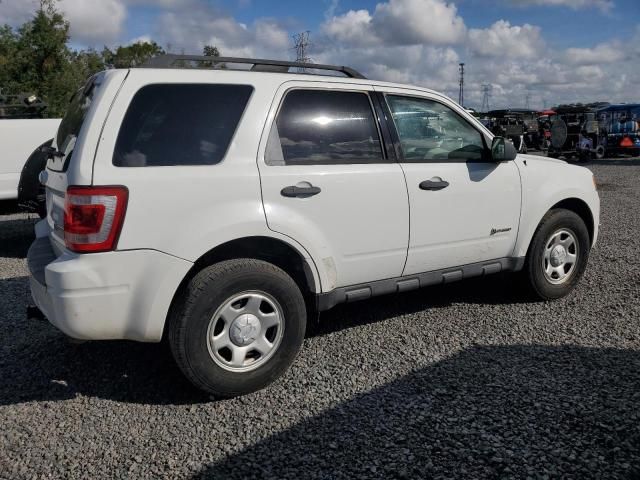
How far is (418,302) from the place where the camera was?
502 cm

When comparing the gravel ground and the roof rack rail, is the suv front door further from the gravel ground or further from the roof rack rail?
the gravel ground

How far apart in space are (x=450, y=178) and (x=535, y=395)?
161cm

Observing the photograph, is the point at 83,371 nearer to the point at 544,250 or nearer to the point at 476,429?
the point at 476,429

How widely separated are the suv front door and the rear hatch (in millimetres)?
1888

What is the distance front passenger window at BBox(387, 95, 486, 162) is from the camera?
399 centimetres

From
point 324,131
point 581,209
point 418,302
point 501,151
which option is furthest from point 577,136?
point 324,131

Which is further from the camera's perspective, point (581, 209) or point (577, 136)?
point (577, 136)

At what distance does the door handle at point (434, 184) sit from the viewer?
3.90m

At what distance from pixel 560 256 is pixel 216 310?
318cm

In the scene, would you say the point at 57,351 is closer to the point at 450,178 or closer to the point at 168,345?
the point at 168,345

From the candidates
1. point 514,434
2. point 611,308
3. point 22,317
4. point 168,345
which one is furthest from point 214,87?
point 611,308

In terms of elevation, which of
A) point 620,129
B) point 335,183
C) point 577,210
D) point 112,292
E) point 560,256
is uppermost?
point 620,129

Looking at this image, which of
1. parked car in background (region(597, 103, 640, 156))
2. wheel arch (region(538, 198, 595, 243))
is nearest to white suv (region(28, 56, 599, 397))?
wheel arch (region(538, 198, 595, 243))

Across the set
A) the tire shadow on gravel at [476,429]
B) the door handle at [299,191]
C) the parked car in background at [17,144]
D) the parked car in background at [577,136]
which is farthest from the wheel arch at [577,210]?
the parked car in background at [577,136]
